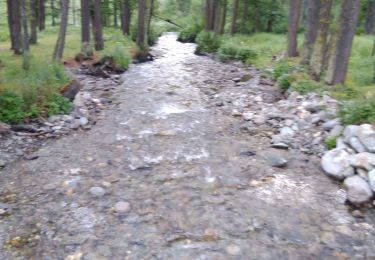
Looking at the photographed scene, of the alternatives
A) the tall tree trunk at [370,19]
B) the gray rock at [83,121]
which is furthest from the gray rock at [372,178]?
the tall tree trunk at [370,19]

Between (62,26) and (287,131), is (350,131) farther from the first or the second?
(62,26)

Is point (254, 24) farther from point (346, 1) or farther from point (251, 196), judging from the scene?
point (251, 196)

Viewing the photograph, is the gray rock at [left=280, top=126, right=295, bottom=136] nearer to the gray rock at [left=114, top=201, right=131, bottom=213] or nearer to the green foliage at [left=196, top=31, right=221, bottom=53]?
the gray rock at [left=114, top=201, right=131, bottom=213]

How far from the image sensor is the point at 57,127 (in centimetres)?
984

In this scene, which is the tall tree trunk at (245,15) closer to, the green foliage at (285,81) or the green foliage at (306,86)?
the green foliage at (285,81)

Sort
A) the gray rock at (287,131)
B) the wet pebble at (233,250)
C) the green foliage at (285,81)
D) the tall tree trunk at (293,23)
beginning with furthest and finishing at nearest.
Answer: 1. the tall tree trunk at (293,23)
2. the green foliage at (285,81)
3. the gray rock at (287,131)
4. the wet pebble at (233,250)

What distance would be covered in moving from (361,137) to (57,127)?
7292 millimetres

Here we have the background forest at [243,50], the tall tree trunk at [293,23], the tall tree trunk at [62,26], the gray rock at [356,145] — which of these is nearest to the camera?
the gray rock at [356,145]

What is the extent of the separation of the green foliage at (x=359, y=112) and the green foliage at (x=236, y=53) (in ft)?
35.2

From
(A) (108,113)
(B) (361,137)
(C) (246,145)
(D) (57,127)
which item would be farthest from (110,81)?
(B) (361,137)

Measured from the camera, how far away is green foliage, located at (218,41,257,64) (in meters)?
20.2

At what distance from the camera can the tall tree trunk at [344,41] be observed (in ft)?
36.9

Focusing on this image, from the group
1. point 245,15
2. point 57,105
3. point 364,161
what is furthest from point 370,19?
point 57,105

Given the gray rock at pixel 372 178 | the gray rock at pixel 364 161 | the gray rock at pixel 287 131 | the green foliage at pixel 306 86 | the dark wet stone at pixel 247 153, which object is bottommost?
the dark wet stone at pixel 247 153
